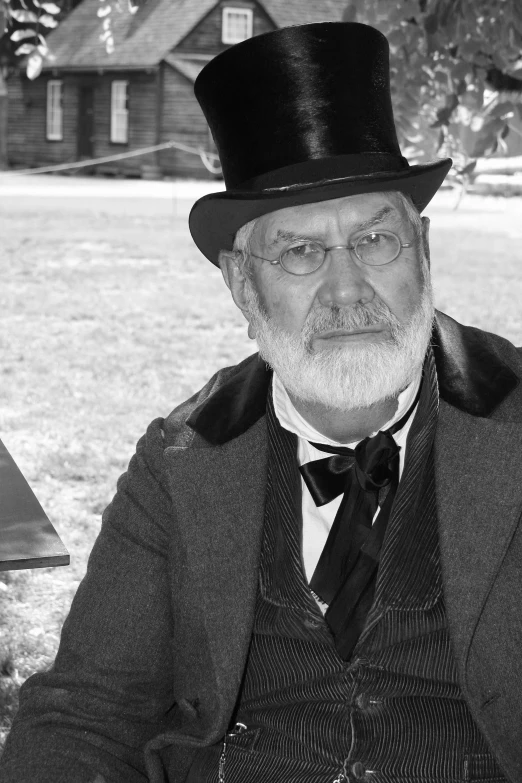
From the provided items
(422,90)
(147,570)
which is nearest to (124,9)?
(422,90)

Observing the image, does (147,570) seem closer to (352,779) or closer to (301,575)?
(301,575)

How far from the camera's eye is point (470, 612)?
7.09 ft

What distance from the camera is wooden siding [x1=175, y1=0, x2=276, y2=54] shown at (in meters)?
30.5

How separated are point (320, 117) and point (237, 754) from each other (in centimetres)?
145

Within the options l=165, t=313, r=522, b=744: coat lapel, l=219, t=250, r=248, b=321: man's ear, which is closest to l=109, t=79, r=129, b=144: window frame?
l=219, t=250, r=248, b=321: man's ear

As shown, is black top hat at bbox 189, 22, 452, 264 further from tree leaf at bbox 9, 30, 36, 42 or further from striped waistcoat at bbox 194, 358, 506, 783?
tree leaf at bbox 9, 30, 36, 42

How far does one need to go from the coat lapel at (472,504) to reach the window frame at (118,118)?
101 feet

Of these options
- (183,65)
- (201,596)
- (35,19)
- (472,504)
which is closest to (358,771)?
(201,596)

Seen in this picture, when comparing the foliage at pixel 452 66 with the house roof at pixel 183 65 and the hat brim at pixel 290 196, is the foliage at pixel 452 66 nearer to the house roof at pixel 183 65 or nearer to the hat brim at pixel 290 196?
the hat brim at pixel 290 196

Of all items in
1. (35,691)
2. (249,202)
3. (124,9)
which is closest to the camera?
(35,691)

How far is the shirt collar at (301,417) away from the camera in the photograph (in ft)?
8.50

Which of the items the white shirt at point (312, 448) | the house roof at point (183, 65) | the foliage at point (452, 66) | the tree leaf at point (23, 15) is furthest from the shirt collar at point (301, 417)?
the house roof at point (183, 65)

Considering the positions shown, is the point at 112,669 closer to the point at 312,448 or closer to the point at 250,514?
the point at 250,514

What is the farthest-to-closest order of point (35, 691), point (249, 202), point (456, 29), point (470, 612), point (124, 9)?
point (124, 9)
point (456, 29)
point (249, 202)
point (35, 691)
point (470, 612)
